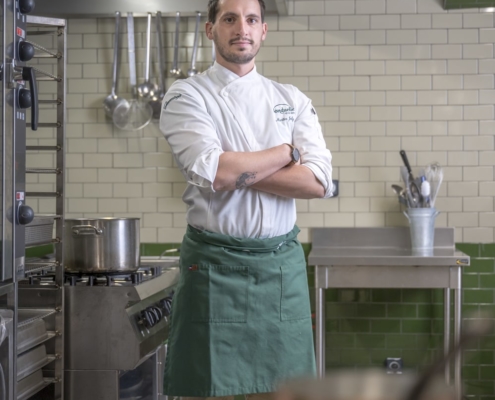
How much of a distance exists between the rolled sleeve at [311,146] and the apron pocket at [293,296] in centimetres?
29

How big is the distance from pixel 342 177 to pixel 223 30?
2.34 metres

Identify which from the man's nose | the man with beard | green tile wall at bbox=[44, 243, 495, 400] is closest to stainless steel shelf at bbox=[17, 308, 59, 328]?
the man with beard

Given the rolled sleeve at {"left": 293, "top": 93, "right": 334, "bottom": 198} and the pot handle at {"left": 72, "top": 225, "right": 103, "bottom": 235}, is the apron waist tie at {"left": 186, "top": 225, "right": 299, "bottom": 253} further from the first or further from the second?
the pot handle at {"left": 72, "top": 225, "right": 103, "bottom": 235}

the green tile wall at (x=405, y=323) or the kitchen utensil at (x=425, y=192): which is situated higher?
the kitchen utensil at (x=425, y=192)

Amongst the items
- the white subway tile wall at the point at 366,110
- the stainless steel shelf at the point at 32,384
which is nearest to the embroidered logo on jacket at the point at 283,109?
the stainless steel shelf at the point at 32,384

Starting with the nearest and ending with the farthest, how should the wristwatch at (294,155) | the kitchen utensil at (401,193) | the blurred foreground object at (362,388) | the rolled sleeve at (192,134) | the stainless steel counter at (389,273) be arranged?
the blurred foreground object at (362,388), the rolled sleeve at (192,134), the wristwatch at (294,155), the stainless steel counter at (389,273), the kitchen utensil at (401,193)

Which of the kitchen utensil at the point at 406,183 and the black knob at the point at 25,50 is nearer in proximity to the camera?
the black knob at the point at 25,50

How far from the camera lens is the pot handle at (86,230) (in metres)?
3.11

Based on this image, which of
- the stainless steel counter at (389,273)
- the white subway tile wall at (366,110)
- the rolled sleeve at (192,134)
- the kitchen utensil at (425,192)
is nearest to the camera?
the rolled sleeve at (192,134)

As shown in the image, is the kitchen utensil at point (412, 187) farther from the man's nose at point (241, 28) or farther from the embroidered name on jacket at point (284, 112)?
the man's nose at point (241, 28)

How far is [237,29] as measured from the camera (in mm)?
2447

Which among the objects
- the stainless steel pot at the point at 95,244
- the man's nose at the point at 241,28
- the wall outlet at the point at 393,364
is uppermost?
the man's nose at the point at 241,28

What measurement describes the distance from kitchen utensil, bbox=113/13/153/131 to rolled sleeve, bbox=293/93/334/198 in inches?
91.2

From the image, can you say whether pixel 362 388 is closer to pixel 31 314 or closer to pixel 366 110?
pixel 31 314
